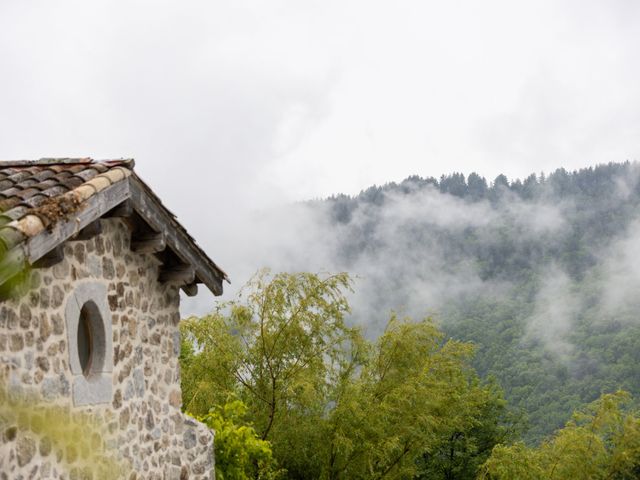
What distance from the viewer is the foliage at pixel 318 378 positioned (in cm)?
1556

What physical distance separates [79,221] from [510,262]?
6495 cm

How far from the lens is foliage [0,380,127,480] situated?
5.36 meters

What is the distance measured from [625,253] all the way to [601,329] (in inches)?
735

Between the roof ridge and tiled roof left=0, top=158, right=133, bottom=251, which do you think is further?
the roof ridge

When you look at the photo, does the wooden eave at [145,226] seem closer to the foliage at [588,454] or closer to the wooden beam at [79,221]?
the wooden beam at [79,221]

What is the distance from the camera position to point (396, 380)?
16.5 m

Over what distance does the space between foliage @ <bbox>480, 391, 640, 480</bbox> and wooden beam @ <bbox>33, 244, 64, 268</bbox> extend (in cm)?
1253

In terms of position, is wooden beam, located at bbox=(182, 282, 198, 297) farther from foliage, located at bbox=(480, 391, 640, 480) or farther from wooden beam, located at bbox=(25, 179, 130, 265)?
foliage, located at bbox=(480, 391, 640, 480)

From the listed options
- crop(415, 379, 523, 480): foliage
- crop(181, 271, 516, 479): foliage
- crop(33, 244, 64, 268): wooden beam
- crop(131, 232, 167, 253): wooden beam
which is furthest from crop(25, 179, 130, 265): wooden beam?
crop(415, 379, 523, 480): foliage

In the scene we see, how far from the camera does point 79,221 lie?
573 cm

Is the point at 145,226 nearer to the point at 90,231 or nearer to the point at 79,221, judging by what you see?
the point at 90,231

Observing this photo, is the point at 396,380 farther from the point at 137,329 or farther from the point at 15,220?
the point at 15,220

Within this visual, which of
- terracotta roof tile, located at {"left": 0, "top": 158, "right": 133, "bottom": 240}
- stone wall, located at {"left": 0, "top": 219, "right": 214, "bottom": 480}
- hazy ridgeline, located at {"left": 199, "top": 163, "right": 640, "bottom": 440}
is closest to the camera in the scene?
terracotta roof tile, located at {"left": 0, "top": 158, "right": 133, "bottom": 240}

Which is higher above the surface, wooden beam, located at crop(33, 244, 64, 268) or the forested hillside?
the forested hillside
